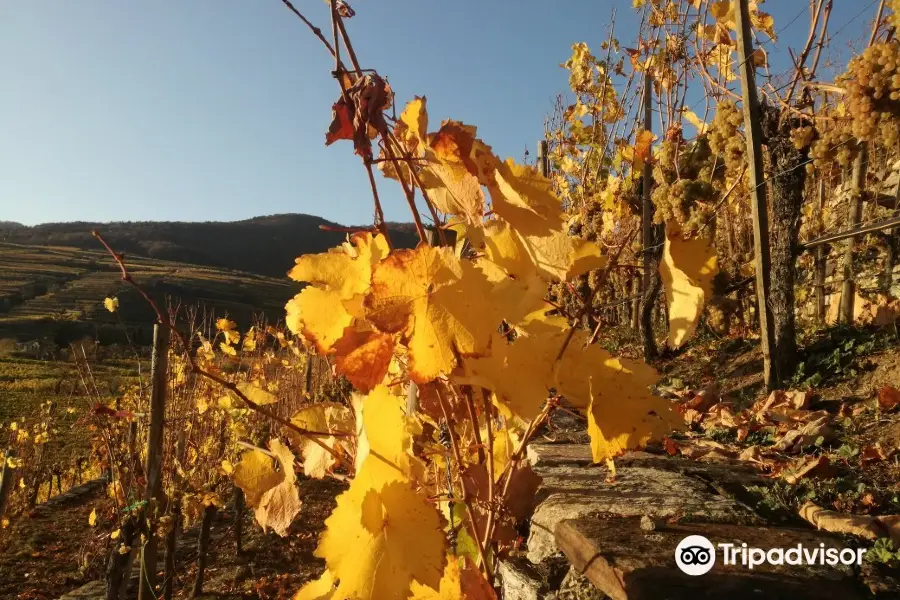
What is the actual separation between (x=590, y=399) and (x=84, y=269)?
76.7 metres

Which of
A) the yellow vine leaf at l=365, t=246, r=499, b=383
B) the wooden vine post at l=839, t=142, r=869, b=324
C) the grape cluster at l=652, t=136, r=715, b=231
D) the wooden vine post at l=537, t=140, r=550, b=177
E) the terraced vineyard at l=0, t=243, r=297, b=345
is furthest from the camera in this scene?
the terraced vineyard at l=0, t=243, r=297, b=345

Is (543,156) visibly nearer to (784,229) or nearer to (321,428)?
(784,229)

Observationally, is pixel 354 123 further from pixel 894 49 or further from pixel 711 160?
pixel 711 160

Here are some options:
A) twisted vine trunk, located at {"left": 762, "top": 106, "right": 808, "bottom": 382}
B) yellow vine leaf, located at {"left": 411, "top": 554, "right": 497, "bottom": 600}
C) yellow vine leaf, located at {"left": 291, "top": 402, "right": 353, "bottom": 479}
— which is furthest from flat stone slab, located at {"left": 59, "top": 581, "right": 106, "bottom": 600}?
twisted vine trunk, located at {"left": 762, "top": 106, "right": 808, "bottom": 382}

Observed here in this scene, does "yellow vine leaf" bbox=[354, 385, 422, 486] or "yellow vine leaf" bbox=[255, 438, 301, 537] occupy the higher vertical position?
"yellow vine leaf" bbox=[354, 385, 422, 486]

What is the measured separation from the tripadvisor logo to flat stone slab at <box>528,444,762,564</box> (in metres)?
0.21

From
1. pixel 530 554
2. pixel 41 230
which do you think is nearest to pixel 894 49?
pixel 530 554

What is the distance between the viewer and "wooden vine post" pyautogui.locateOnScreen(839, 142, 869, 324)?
4508 millimetres

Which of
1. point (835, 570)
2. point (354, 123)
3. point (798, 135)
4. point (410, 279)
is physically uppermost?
point (798, 135)

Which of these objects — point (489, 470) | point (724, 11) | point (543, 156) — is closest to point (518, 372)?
point (489, 470)

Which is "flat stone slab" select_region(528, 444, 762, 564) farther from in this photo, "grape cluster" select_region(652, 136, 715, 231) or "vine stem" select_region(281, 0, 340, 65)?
"grape cluster" select_region(652, 136, 715, 231)

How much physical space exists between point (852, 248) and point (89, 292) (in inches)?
2356

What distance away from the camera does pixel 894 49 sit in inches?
106

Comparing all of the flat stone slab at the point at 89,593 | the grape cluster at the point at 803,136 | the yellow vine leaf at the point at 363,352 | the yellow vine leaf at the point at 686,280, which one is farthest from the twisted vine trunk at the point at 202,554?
the grape cluster at the point at 803,136
